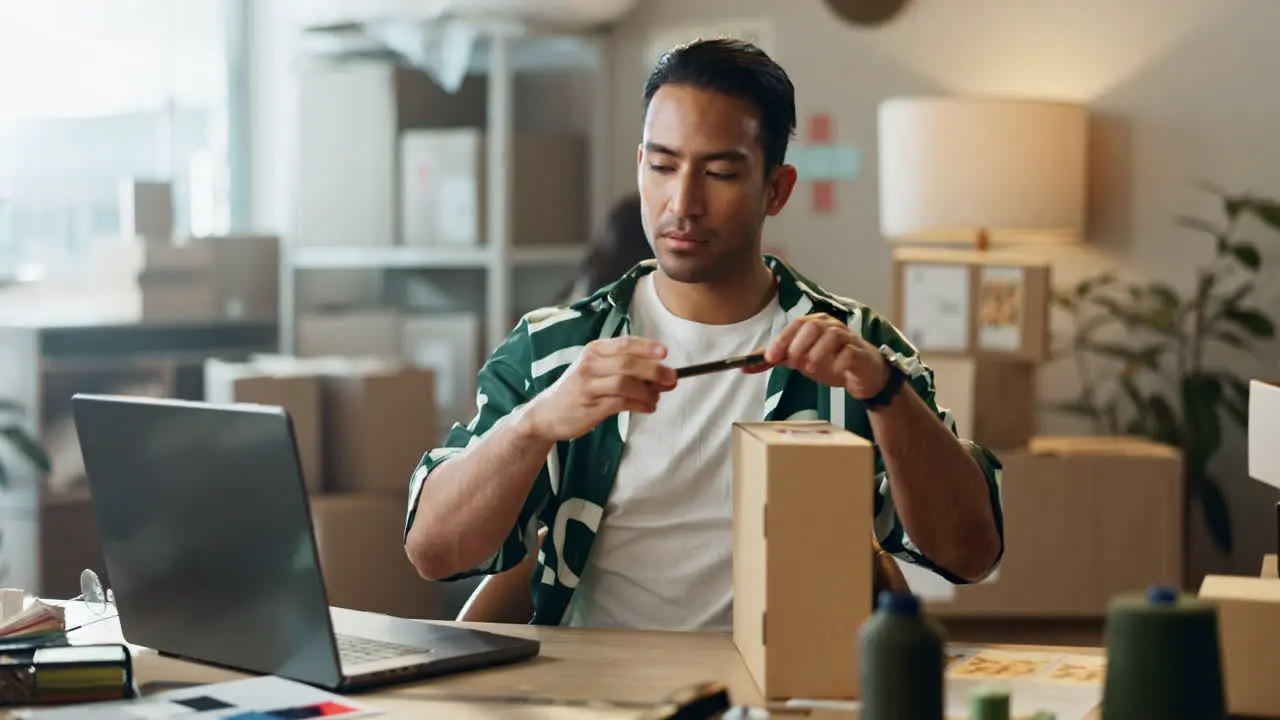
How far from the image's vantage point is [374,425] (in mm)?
3992

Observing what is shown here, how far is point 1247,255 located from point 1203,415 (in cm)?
36

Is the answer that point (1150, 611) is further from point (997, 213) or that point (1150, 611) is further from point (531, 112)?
point (531, 112)

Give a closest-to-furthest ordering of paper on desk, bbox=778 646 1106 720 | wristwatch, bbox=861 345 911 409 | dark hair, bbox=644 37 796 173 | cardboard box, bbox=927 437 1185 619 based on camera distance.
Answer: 1. paper on desk, bbox=778 646 1106 720
2. wristwatch, bbox=861 345 911 409
3. dark hair, bbox=644 37 796 173
4. cardboard box, bbox=927 437 1185 619

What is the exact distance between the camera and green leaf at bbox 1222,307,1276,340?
12.3 feet

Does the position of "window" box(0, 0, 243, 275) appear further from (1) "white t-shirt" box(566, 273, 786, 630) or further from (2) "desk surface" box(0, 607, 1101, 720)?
(2) "desk surface" box(0, 607, 1101, 720)

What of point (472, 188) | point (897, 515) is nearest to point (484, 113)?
point (472, 188)

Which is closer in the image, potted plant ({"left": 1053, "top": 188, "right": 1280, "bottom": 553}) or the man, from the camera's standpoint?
the man

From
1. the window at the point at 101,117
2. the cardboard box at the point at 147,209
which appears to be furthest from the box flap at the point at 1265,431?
the window at the point at 101,117

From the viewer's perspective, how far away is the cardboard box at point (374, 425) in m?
3.99

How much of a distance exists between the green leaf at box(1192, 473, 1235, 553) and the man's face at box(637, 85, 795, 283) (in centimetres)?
221

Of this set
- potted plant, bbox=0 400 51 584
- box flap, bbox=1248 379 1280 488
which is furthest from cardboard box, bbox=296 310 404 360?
box flap, bbox=1248 379 1280 488

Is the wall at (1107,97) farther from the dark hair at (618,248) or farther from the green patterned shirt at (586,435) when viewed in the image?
the green patterned shirt at (586,435)

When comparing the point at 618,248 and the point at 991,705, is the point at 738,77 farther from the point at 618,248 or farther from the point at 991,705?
the point at 618,248

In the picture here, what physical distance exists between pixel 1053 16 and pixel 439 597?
80.7 inches
